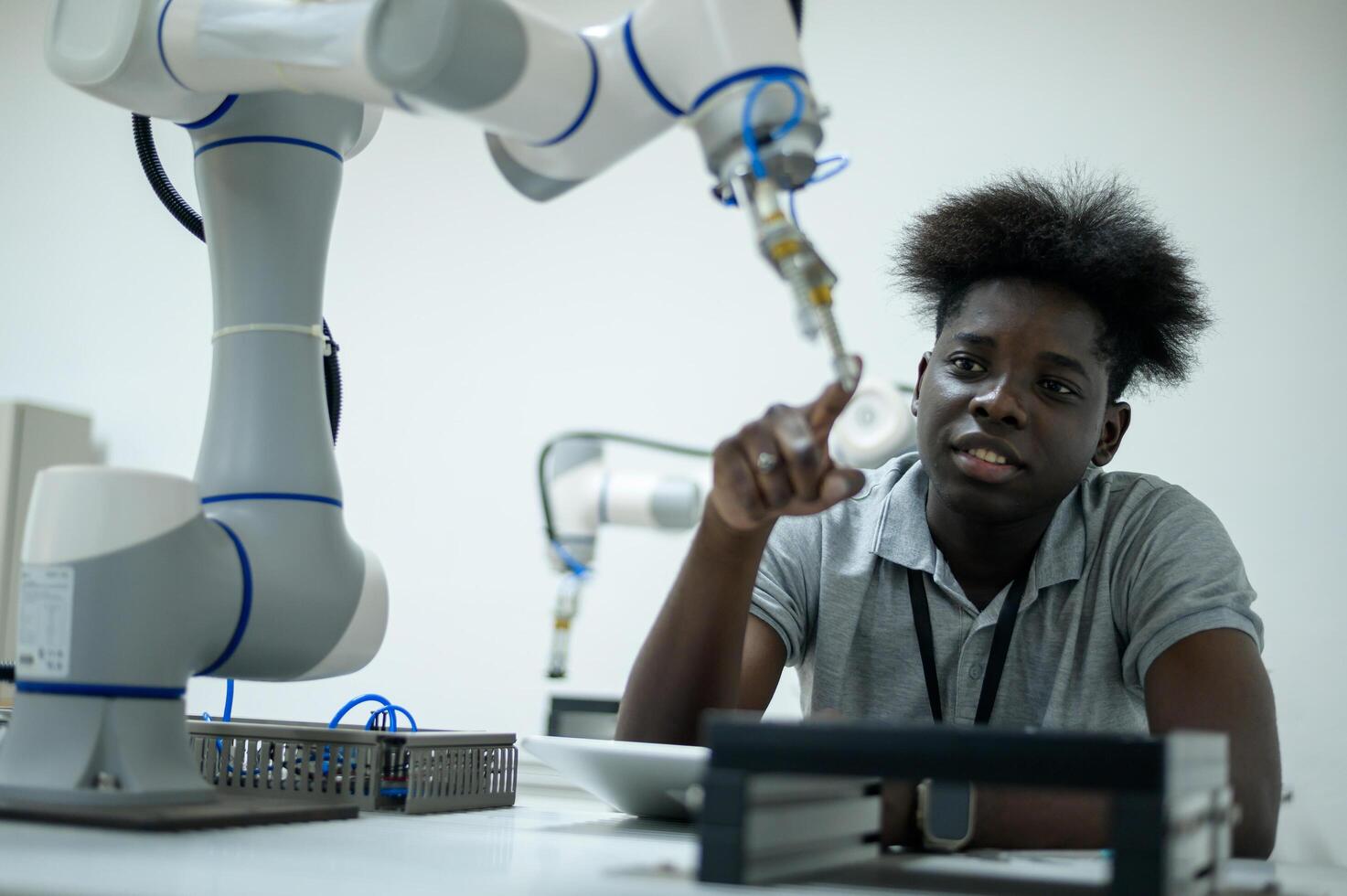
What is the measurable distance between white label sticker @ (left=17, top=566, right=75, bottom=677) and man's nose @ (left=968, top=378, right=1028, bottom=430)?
0.89 metres

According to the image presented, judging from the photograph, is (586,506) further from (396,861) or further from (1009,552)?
(396,861)

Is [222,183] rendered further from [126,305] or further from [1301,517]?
[126,305]

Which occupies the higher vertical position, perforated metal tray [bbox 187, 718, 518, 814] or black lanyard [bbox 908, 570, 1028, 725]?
black lanyard [bbox 908, 570, 1028, 725]

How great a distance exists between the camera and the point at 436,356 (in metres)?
2.84

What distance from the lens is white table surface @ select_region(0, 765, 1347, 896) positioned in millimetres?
514

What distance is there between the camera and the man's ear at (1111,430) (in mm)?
1482

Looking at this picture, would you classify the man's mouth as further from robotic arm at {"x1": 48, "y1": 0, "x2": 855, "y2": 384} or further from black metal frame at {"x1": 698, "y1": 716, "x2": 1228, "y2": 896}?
black metal frame at {"x1": 698, "y1": 716, "x2": 1228, "y2": 896}

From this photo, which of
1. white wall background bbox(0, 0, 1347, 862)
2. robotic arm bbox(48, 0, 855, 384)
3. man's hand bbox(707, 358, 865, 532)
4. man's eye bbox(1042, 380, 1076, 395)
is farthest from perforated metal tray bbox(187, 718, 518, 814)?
white wall background bbox(0, 0, 1347, 862)

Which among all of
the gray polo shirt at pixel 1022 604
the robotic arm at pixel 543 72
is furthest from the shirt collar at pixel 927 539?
the robotic arm at pixel 543 72

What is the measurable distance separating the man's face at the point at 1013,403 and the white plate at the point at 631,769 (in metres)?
0.59

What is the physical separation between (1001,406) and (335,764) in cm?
76

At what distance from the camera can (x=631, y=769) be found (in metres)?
0.83

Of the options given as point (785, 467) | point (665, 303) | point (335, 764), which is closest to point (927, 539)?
point (785, 467)

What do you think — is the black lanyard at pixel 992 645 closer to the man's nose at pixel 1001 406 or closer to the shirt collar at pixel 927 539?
the shirt collar at pixel 927 539
